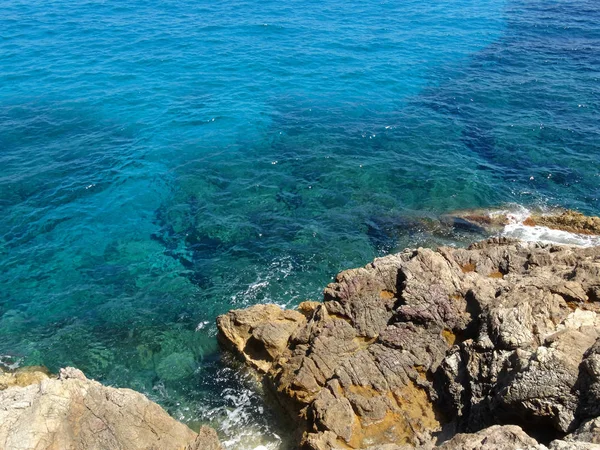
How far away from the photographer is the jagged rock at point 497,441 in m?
10.9

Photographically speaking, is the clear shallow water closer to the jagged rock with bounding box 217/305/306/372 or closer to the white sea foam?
the jagged rock with bounding box 217/305/306/372

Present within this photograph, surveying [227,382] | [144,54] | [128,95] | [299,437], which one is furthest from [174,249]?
[144,54]

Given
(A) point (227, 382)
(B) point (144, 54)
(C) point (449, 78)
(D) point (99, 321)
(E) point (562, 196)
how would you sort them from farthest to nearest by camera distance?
(B) point (144, 54) → (C) point (449, 78) → (E) point (562, 196) → (D) point (99, 321) → (A) point (227, 382)

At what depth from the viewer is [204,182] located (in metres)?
36.0

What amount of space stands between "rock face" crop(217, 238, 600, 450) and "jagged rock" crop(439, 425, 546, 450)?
0.04 metres

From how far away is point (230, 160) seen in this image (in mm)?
38719

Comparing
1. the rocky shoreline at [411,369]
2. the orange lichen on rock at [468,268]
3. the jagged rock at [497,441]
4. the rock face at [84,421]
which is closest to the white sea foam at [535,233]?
the rocky shoreline at [411,369]

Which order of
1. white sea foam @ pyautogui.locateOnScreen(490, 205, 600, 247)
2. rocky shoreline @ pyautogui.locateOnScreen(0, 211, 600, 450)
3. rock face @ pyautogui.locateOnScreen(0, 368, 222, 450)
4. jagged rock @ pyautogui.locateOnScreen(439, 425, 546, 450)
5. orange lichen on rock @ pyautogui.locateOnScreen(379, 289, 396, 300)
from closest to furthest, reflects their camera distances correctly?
jagged rock @ pyautogui.locateOnScreen(439, 425, 546, 450) < rocky shoreline @ pyautogui.locateOnScreen(0, 211, 600, 450) < rock face @ pyautogui.locateOnScreen(0, 368, 222, 450) < orange lichen on rock @ pyautogui.locateOnScreen(379, 289, 396, 300) < white sea foam @ pyautogui.locateOnScreen(490, 205, 600, 247)

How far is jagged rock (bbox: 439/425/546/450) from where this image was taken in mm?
10945

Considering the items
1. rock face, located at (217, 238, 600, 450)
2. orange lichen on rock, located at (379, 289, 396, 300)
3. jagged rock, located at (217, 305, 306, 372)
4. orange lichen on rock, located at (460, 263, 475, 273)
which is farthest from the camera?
orange lichen on rock, located at (460, 263, 475, 273)

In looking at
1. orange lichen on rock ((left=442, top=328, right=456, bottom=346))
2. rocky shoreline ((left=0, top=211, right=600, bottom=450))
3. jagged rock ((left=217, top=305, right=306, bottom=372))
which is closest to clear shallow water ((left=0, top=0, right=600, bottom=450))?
jagged rock ((left=217, top=305, right=306, bottom=372))

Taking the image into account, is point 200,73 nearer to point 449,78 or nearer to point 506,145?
point 449,78

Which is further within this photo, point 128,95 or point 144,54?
point 144,54

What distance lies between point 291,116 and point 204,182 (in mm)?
13238
